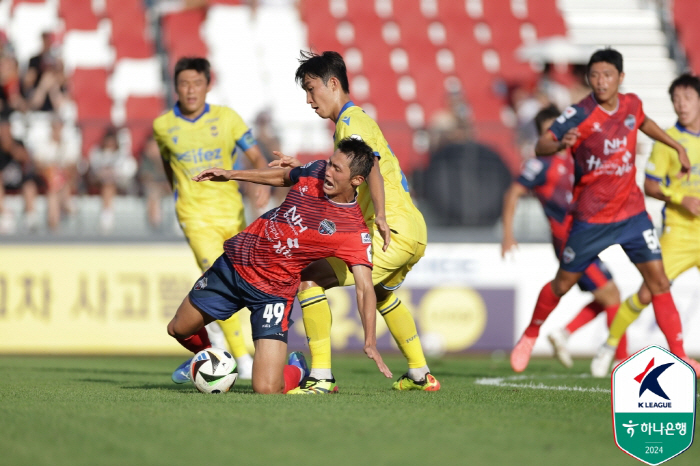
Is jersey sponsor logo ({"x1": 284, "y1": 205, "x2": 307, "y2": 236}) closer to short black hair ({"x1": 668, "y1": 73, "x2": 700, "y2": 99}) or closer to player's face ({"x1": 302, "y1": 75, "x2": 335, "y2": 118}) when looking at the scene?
player's face ({"x1": 302, "y1": 75, "x2": 335, "y2": 118})

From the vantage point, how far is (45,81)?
14.1 metres

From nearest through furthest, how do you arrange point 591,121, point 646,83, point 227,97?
point 591,121 < point 227,97 < point 646,83

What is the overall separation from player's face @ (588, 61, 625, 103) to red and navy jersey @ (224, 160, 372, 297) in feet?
8.21

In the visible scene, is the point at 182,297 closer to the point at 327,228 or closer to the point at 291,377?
the point at 291,377

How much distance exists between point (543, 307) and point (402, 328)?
2.06 meters

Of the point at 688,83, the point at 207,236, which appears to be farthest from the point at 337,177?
the point at 688,83

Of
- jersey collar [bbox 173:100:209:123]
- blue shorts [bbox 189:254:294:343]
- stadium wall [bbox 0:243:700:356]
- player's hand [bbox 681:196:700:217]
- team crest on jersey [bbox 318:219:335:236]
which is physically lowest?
stadium wall [bbox 0:243:700:356]

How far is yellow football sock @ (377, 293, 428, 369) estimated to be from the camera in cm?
679

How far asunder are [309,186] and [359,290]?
2.45 ft

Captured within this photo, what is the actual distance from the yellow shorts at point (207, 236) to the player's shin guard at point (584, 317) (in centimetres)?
357

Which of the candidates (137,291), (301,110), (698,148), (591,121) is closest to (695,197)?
(698,148)

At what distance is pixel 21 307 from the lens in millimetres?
12000

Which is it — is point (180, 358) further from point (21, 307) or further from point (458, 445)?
point (458, 445)

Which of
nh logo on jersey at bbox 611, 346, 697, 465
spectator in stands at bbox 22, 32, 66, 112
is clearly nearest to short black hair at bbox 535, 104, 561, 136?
nh logo on jersey at bbox 611, 346, 697, 465
